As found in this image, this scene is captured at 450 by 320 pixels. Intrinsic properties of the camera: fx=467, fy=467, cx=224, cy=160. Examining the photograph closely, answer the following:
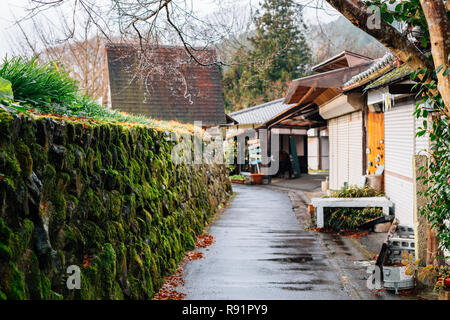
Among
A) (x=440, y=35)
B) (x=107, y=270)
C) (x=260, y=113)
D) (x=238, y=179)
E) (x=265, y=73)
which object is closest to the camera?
(x=440, y=35)

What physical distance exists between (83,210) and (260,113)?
28.6 meters

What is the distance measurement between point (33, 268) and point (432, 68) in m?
4.23

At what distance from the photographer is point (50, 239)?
11.7 ft

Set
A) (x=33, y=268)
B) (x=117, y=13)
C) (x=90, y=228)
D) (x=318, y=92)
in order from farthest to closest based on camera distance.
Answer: (x=318, y=92)
(x=117, y=13)
(x=90, y=228)
(x=33, y=268)

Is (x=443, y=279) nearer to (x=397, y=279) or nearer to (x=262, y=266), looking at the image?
(x=397, y=279)

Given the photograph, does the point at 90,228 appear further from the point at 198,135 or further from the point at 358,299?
the point at 198,135

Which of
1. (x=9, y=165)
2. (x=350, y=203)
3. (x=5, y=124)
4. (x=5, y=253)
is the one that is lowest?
(x=350, y=203)

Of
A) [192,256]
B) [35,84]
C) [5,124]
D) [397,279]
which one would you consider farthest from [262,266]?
[5,124]

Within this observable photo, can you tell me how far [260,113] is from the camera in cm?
3241

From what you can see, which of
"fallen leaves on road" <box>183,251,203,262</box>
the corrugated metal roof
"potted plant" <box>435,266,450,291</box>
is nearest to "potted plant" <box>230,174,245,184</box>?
the corrugated metal roof

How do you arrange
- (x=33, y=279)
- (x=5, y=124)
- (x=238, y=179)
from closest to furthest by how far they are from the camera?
(x=5, y=124), (x=33, y=279), (x=238, y=179)

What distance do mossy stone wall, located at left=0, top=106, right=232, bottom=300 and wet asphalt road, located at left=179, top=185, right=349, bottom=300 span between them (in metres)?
0.70

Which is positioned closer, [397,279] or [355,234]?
[397,279]
